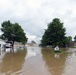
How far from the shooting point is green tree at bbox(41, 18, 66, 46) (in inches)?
2473

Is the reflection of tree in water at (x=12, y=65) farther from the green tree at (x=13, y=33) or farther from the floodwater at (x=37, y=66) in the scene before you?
the green tree at (x=13, y=33)

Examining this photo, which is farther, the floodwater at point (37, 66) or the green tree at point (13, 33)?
the green tree at point (13, 33)

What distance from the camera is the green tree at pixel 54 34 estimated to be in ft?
206

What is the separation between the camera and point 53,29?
209 ft

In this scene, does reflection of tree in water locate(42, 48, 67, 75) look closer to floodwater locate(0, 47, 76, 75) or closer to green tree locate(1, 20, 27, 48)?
floodwater locate(0, 47, 76, 75)

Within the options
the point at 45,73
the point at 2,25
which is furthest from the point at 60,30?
the point at 45,73

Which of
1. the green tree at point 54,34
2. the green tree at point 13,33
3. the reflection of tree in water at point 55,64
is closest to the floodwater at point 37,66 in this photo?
the reflection of tree in water at point 55,64

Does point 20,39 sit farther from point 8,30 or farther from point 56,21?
point 56,21

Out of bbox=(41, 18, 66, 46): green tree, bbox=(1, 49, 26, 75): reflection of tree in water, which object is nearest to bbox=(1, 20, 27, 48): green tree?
bbox=(41, 18, 66, 46): green tree

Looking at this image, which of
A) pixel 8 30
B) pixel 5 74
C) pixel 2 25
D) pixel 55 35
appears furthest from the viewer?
pixel 2 25

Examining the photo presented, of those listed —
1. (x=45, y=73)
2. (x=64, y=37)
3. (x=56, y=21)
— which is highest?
(x=56, y=21)

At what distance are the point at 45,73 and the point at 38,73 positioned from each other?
52 centimetres

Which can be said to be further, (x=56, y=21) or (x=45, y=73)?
(x=56, y=21)

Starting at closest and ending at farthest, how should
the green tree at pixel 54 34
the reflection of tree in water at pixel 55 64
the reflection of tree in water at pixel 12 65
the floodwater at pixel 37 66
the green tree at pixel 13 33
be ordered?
1. the floodwater at pixel 37 66
2. the reflection of tree in water at pixel 55 64
3. the reflection of tree in water at pixel 12 65
4. the green tree at pixel 54 34
5. the green tree at pixel 13 33
